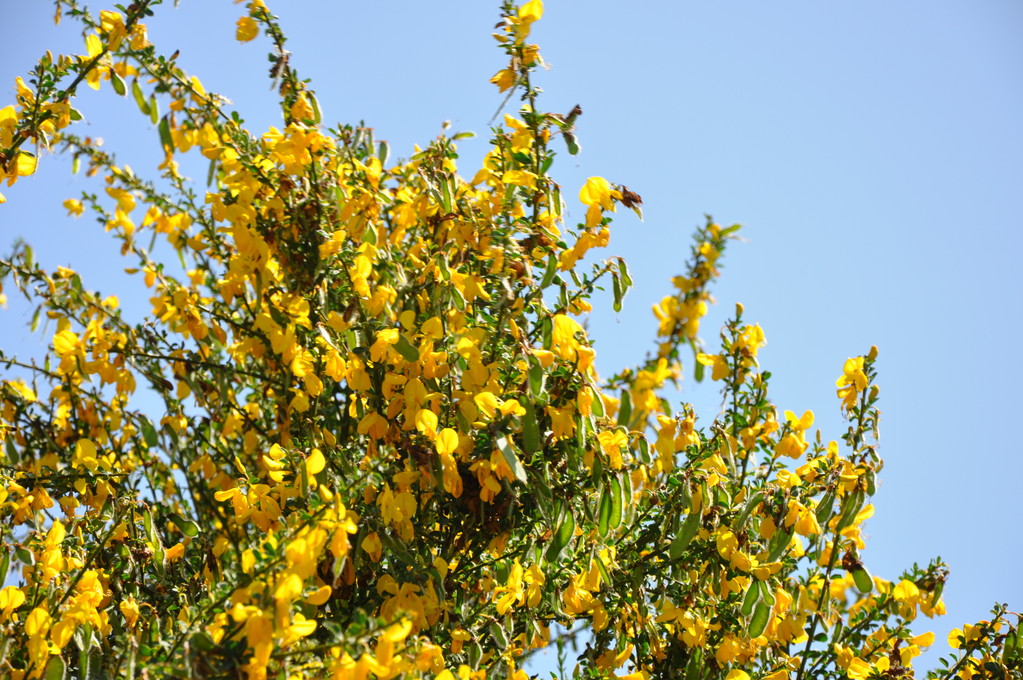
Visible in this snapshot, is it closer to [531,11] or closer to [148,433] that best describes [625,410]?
[531,11]

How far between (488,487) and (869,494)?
83cm

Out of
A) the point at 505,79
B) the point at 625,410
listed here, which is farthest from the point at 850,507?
the point at 505,79

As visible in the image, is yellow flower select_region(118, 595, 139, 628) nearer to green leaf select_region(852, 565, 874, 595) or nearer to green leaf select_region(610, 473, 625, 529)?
green leaf select_region(610, 473, 625, 529)

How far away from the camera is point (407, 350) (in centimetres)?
174

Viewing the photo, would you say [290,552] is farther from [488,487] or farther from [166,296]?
[166,296]

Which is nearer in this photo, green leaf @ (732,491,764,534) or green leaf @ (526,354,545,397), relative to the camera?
green leaf @ (526,354,545,397)

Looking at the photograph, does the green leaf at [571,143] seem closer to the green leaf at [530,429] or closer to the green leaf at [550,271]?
the green leaf at [550,271]

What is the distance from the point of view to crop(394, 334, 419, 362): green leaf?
1739 millimetres

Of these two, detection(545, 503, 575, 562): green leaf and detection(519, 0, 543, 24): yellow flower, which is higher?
detection(519, 0, 543, 24): yellow flower

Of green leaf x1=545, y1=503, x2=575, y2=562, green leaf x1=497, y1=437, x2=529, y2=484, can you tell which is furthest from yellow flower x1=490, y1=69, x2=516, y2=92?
green leaf x1=545, y1=503, x2=575, y2=562

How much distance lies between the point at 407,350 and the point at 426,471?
0.24m

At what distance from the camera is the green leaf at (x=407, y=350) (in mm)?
1739

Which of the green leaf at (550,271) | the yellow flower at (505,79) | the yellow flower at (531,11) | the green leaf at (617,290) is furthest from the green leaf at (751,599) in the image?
the yellow flower at (531,11)

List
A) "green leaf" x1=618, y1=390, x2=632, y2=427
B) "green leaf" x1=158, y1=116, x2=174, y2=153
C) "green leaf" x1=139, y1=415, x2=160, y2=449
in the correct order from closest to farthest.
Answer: "green leaf" x1=618, y1=390, x2=632, y2=427 → "green leaf" x1=139, y1=415, x2=160, y2=449 → "green leaf" x1=158, y1=116, x2=174, y2=153
